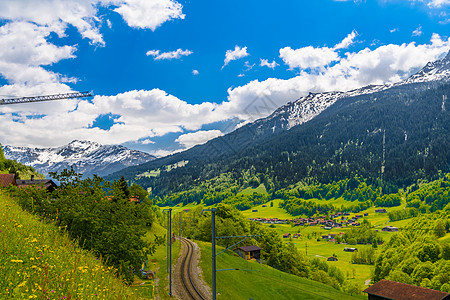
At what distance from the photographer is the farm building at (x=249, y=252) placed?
78188 millimetres

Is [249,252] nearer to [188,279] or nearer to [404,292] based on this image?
[404,292]

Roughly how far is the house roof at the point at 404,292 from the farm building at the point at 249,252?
99.6ft

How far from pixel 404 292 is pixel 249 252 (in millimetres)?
36926

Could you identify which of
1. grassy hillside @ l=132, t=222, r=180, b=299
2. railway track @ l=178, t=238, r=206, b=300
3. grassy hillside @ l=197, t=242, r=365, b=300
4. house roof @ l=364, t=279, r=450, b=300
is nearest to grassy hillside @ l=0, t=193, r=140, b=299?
grassy hillside @ l=132, t=222, r=180, b=299

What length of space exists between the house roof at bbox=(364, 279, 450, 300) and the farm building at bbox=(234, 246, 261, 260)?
30.3 metres

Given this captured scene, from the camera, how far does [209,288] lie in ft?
137

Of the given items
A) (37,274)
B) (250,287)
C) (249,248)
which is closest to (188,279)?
(250,287)

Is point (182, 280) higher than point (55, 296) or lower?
lower

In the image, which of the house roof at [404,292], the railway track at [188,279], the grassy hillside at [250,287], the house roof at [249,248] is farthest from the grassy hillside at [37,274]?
the house roof at [249,248]

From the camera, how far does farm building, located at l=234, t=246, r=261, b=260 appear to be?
78.2 m

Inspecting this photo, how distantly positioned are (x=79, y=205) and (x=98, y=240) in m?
2.99

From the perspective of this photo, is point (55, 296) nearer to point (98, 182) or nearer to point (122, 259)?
point (122, 259)

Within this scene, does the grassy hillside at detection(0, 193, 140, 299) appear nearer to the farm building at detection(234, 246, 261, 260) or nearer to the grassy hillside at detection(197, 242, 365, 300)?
the grassy hillside at detection(197, 242, 365, 300)

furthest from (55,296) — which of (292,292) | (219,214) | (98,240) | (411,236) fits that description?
(411,236)
